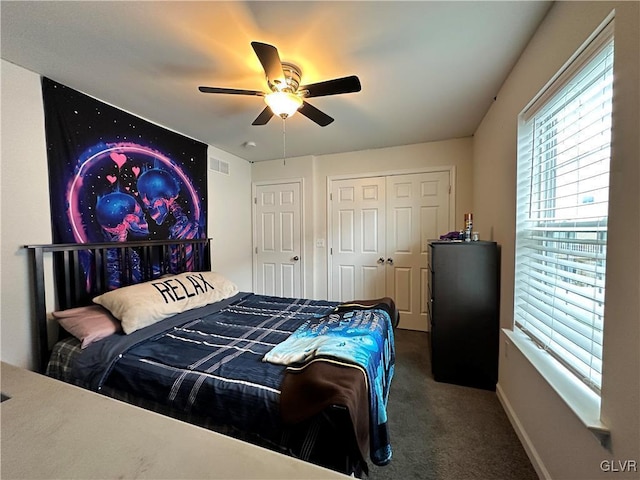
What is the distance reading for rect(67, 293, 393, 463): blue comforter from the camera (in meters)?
1.21

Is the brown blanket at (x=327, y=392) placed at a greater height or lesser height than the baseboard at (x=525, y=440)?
greater

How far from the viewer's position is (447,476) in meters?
1.42

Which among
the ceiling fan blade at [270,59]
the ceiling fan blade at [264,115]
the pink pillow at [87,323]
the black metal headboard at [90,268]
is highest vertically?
the ceiling fan blade at [270,59]

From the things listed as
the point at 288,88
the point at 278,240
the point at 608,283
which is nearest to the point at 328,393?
the point at 608,283

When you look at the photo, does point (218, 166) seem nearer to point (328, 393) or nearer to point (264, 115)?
point (264, 115)

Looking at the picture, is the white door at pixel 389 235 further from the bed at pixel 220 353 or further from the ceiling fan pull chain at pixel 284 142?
the bed at pixel 220 353

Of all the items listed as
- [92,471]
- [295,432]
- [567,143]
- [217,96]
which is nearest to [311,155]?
[217,96]

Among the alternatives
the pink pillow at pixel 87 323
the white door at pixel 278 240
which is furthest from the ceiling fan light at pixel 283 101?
the white door at pixel 278 240

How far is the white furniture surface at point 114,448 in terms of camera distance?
0.53 m

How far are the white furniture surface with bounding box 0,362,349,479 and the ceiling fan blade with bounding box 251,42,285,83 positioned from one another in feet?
5.20

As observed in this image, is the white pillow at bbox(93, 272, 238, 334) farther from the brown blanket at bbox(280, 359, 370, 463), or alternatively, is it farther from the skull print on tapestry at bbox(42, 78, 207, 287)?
the brown blanket at bbox(280, 359, 370, 463)

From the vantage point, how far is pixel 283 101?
1.75 m

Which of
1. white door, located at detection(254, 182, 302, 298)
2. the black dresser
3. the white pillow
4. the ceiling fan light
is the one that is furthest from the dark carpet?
the ceiling fan light

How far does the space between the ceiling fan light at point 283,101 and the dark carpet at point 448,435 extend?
2293 mm
